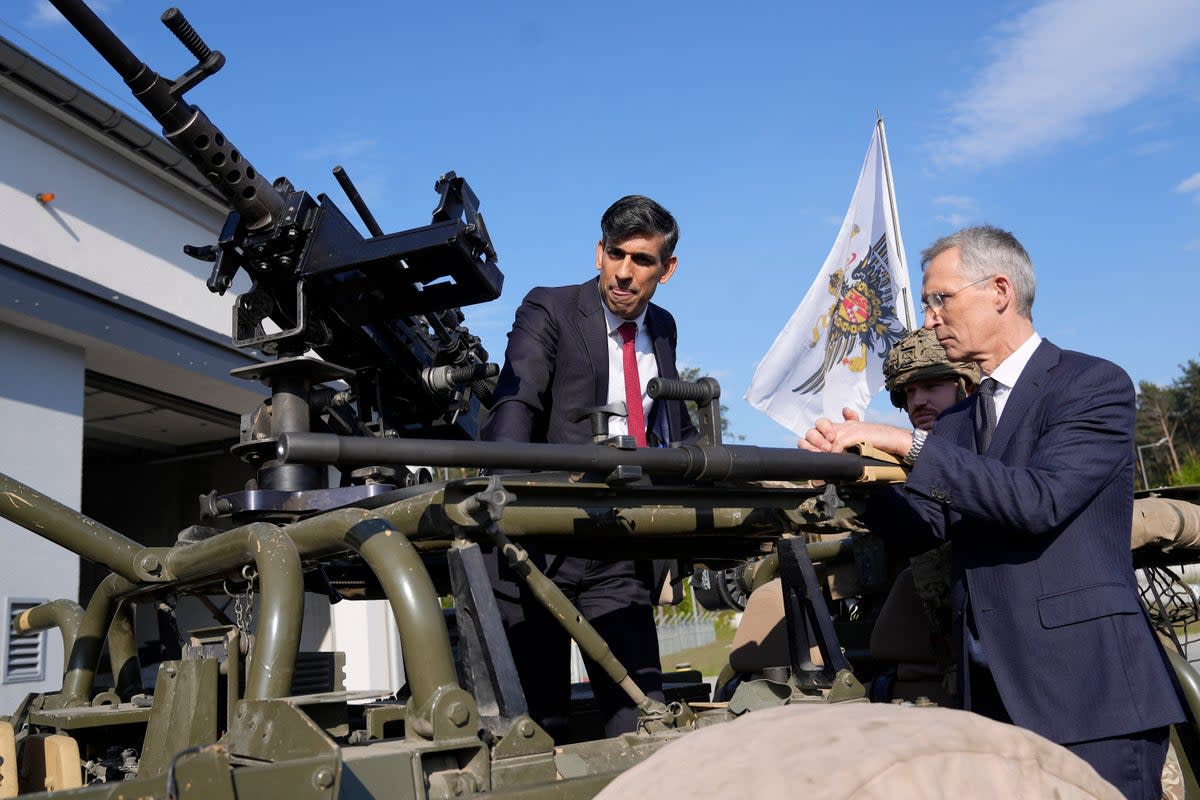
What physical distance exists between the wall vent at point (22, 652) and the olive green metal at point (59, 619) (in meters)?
5.21

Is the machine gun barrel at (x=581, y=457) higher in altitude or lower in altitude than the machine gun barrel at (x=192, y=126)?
lower

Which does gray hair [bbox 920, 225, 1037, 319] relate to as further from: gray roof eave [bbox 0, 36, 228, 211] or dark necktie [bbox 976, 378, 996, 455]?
gray roof eave [bbox 0, 36, 228, 211]

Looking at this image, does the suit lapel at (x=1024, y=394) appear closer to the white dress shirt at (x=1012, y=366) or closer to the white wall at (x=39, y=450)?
the white dress shirt at (x=1012, y=366)

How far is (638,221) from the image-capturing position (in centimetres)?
383

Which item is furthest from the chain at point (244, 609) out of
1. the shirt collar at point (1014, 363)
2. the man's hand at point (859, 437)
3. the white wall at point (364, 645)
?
the white wall at point (364, 645)

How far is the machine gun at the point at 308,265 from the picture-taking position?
3.88 metres

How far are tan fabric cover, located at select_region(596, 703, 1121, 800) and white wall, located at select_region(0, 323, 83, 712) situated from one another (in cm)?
828

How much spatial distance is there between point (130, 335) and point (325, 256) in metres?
6.77

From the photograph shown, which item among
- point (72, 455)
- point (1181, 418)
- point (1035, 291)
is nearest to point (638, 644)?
point (1035, 291)

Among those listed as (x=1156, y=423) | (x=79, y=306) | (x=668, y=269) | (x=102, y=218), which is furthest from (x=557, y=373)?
(x=1156, y=423)

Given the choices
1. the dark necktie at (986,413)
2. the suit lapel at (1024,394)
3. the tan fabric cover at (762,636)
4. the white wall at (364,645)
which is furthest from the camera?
the white wall at (364,645)

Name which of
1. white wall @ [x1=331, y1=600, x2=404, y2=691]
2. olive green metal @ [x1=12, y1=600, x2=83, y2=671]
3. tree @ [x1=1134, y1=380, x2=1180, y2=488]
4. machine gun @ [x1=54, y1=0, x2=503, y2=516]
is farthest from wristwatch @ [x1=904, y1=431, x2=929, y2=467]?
tree @ [x1=1134, y1=380, x2=1180, y2=488]

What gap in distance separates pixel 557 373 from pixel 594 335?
18 cm

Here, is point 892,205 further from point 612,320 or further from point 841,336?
point 612,320
